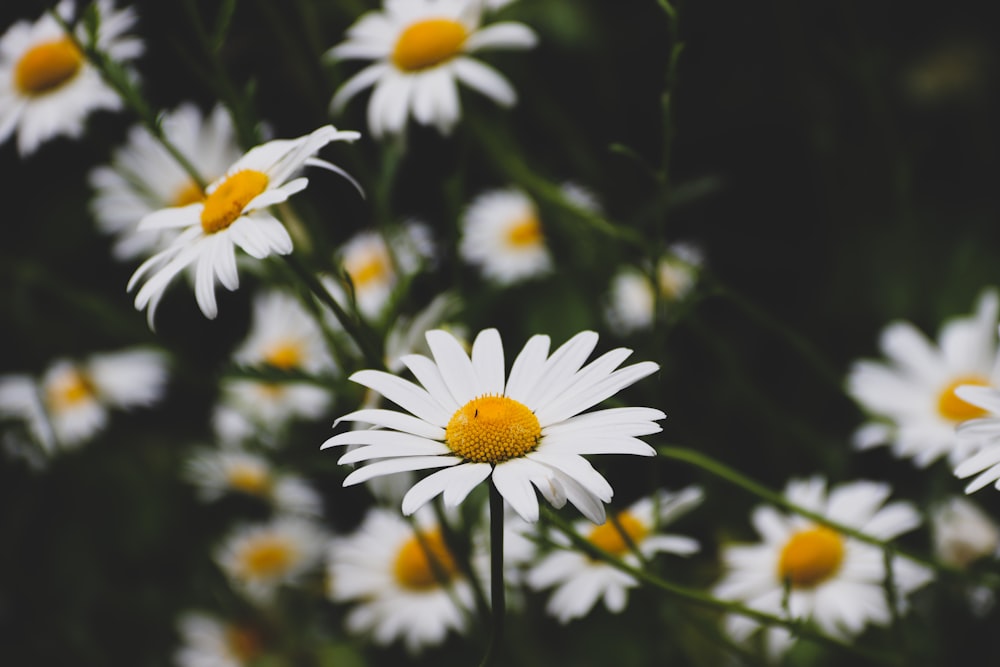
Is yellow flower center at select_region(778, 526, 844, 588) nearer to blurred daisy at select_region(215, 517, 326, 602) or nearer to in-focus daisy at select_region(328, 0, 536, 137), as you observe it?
in-focus daisy at select_region(328, 0, 536, 137)

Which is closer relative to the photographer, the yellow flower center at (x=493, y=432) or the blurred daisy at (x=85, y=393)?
the yellow flower center at (x=493, y=432)

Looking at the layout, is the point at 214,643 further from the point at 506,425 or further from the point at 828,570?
the point at 506,425

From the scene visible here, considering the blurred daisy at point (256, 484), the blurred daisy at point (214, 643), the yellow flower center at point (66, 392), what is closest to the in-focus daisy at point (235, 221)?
the blurred daisy at point (256, 484)

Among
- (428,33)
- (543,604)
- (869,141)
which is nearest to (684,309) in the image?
(428,33)

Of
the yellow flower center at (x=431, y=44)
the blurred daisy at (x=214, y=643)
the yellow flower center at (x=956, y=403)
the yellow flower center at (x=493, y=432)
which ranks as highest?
the yellow flower center at (x=431, y=44)

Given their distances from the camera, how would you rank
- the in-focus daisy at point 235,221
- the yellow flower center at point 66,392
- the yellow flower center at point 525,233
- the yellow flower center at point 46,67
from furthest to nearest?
the yellow flower center at point 525,233 → the yellow flower center at point 66,392 → the yellow flower center at point 46,67 → the in-focus daisy at point 235,221

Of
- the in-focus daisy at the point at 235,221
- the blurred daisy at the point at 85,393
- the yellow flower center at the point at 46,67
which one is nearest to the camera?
the in-focus daisy at the point at 235,221

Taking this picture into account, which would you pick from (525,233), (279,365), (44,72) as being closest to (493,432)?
(44,72)

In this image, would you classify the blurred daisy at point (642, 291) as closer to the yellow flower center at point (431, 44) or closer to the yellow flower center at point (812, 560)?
the yellow flower center at point (431, 44)
